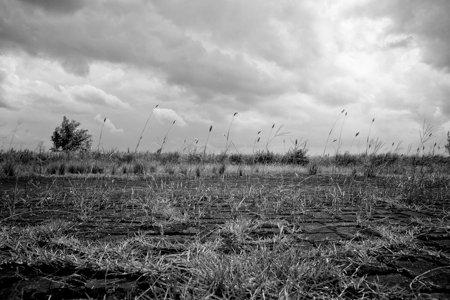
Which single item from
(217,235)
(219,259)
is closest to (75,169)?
(217,235)

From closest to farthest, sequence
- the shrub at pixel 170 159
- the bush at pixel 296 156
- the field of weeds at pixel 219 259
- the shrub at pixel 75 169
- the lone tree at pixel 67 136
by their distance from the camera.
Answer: the field of weeds at pixel 219 259, the bush at pixel 296 156, the shrub at pixel 75 169, the shrub at pixel 170 159, the lone tree at pixel 67 136

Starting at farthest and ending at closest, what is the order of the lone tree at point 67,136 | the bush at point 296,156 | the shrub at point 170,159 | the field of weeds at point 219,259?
the lone tree at point 67,136
the shrub at point 170,159
the bush at point 296,156
the field of weeds at point 219,259

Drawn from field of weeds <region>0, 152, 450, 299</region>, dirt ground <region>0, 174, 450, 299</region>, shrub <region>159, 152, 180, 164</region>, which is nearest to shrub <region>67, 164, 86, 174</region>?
shrub <region>159, 152, 180, 164</region>

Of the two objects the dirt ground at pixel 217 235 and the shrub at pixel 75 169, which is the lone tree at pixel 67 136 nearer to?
the shrub at pixel 75 169

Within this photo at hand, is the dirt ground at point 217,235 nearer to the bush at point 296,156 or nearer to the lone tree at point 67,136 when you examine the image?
the bush at point 296,156

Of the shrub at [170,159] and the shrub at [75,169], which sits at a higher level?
the shrub at [170,159]

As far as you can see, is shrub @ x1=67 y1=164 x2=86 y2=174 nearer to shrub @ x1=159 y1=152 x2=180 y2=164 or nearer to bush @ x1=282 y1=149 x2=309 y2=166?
shrub @ x1=159 y1=152 x2=180 y2=164

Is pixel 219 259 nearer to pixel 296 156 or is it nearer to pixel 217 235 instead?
pixel 217 235

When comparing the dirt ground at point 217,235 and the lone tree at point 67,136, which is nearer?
the dirt ground at point 217,235

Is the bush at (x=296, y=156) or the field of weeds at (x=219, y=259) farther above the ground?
the bush at (x=296, y=156)

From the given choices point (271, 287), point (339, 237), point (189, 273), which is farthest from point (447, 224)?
point (189, 273)

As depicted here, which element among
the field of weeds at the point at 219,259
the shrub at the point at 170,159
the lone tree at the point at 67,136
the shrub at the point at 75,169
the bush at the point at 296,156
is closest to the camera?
the field of weeds at the point at 219,259

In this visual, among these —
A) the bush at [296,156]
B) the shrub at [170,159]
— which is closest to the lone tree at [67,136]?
the shrub at [170,159]

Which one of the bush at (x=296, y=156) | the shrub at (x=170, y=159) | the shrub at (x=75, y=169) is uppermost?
the bush at (x=296, y=156)
